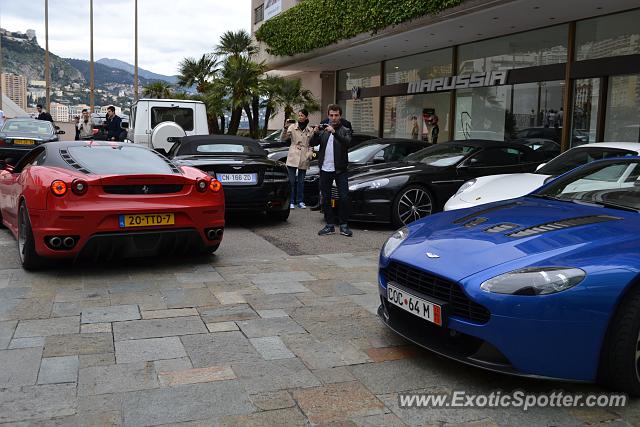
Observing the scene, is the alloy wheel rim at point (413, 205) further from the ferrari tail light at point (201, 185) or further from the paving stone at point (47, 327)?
the paving stone at point (47, 327)

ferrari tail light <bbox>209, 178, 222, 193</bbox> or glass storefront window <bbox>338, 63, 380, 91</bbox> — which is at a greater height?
glass storefront window <bbox>338, 63, 380, 91</bbox>

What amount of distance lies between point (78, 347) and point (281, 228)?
4.86m

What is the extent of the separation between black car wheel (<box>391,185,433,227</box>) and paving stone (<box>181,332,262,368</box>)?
474 centimetres

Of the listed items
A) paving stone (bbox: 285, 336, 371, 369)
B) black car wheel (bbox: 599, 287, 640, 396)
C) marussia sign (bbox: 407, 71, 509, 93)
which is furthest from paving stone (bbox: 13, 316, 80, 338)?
marussia sign (bbox: 407, 71, 509, 93)

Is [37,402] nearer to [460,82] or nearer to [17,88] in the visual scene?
[460,82]

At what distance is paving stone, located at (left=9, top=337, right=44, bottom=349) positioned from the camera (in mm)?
3787

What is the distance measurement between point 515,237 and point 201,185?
3344 mm

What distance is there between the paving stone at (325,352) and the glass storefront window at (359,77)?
1851 cm

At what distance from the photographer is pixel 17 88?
183 ft

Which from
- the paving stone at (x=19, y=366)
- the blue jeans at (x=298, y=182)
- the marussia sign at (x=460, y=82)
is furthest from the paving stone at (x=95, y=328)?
the marussia sign at (x=460, y=82)

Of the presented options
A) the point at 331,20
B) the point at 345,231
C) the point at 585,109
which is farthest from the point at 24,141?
the point at 585,109

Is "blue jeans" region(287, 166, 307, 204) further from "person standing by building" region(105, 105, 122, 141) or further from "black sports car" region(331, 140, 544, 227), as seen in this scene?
"person standing by building" region(105, 105, 122, 141)

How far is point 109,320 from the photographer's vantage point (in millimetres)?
4316

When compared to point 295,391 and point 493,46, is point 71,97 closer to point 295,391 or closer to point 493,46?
point 493,46
